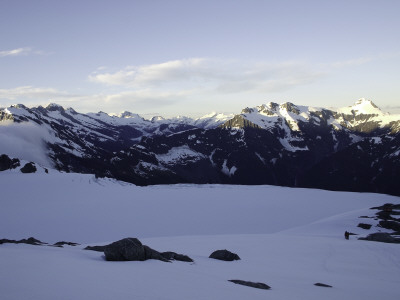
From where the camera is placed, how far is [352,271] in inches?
837

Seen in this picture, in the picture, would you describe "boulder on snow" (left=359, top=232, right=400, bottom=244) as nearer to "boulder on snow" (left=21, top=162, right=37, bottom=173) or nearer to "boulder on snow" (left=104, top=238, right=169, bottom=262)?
"boulder on snow" (left=104, top=238, right=169, bottom=262)

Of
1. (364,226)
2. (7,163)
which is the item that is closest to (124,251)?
(364,226)

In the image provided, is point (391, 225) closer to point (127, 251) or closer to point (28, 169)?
point (127, 251)

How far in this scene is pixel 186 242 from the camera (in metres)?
29.5

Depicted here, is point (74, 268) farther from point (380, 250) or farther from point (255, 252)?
point (380, 250)

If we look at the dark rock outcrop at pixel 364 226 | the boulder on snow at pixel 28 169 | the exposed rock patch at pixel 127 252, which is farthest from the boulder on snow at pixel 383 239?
the boulder on snow at pixel 28 169

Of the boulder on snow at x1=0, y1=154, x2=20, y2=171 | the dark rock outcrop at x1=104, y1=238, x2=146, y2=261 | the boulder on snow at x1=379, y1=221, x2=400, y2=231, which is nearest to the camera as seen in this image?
the dark rock outcrop at x1=104, y1=238, x2=146, y2=261

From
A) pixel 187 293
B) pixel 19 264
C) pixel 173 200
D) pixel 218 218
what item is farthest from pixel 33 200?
pixel 187 293

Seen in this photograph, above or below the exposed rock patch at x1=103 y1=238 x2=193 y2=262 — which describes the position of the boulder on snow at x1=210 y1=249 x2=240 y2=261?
below

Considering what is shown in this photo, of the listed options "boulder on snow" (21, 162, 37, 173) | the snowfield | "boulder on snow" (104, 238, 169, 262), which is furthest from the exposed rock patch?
"boulder on snow" (21, 162, 37, 173)

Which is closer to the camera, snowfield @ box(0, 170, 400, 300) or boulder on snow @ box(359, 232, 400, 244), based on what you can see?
snowfield @ box(0, 170, 400, 300)

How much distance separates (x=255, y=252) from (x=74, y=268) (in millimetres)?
16639

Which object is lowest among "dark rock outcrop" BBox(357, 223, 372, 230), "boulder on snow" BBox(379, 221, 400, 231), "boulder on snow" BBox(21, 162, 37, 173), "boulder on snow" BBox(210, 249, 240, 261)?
"dark rock outcrop" BBox(357, 223, 372, 230)

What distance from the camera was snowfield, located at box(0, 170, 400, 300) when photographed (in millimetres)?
11367
